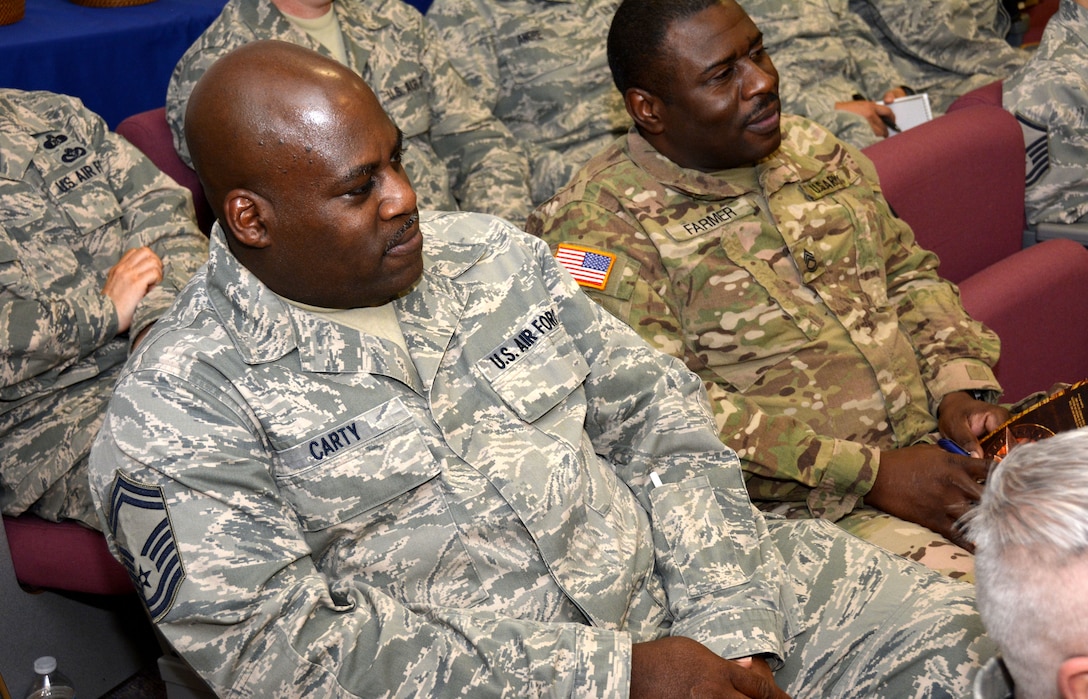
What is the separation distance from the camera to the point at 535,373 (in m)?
1.49

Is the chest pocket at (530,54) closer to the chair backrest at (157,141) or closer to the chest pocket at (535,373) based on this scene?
the chair backrest at (157,141)

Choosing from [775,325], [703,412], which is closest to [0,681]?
[703,412]

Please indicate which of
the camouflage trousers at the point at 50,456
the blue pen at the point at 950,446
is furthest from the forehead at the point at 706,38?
the camouflage trousers at the point at 50,456

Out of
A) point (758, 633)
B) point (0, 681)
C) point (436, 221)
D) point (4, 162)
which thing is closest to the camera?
point (758, 633)

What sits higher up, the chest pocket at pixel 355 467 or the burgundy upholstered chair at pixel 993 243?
the chest pocket at pixel 355 467

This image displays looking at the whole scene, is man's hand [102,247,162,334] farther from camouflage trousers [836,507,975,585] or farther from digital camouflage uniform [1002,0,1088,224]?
digital camouflage uniform [1002,0,1088,224]

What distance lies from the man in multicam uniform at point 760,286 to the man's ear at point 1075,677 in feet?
2.95

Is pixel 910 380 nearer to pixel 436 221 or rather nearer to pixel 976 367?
pixel 976 367

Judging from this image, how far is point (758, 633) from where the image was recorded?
1411 millimetres

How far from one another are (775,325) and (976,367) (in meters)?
0.40

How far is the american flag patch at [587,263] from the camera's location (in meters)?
1.85

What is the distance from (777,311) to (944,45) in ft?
8.27

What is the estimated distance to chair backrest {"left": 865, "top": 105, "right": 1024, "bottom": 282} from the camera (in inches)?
93.2

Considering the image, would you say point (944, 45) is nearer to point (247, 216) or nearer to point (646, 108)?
point (646, 108)
